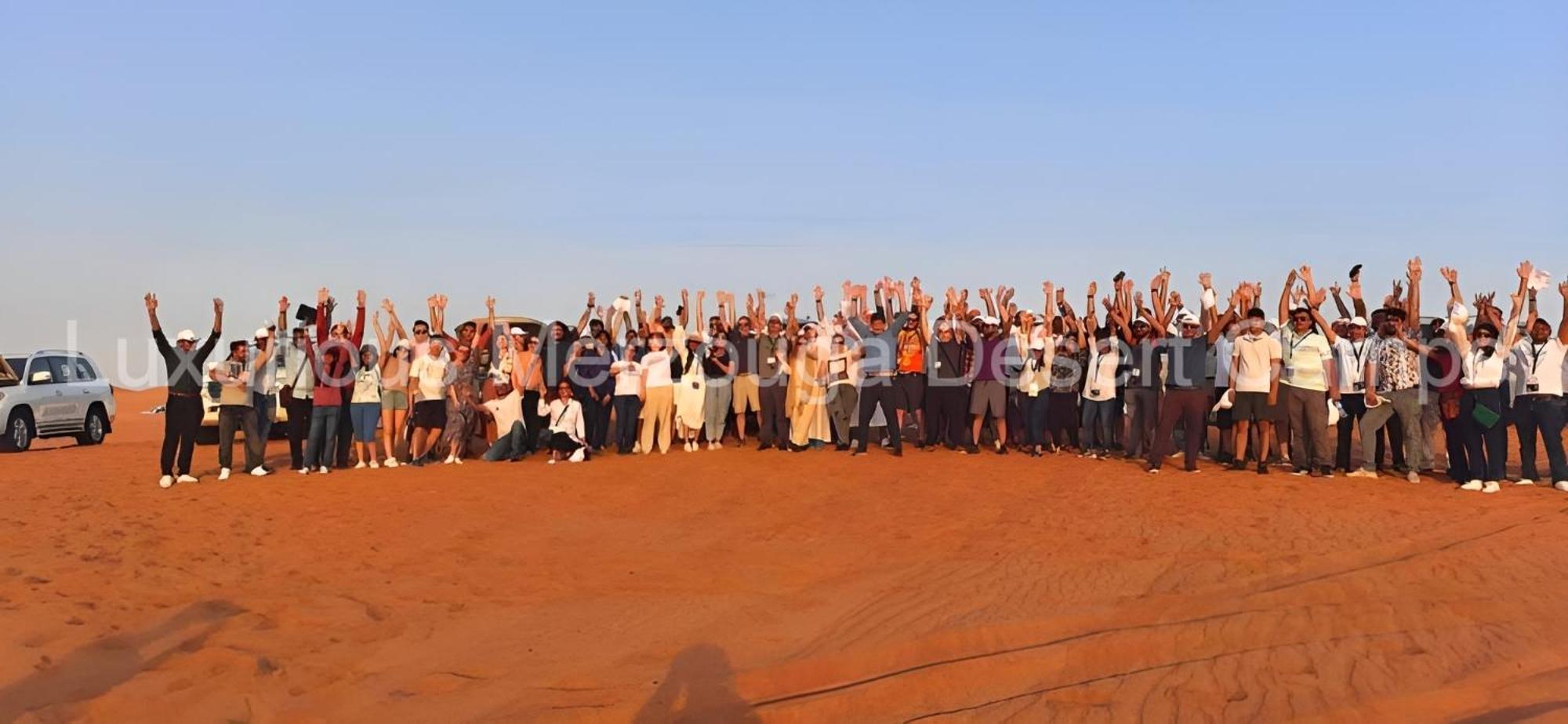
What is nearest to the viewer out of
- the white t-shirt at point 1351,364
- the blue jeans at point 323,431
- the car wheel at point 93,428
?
the white t-shirt at point 1351,364

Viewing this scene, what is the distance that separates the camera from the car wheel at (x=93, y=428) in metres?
22.6

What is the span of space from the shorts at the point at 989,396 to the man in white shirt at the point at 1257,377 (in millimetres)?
3185

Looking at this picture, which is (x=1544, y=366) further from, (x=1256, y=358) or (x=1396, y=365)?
(x=1256, y=358)

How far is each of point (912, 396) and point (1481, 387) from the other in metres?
6.79

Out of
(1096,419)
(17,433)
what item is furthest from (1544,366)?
(17,433)

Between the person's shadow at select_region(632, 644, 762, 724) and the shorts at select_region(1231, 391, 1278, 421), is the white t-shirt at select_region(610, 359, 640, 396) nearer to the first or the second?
the shorts at select_region(1231, 391, 1278, 421)

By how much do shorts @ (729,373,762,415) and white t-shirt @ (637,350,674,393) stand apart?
121 centimetres

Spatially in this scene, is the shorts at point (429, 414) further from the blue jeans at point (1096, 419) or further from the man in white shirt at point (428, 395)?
the blue jeans at point (1096, 419)

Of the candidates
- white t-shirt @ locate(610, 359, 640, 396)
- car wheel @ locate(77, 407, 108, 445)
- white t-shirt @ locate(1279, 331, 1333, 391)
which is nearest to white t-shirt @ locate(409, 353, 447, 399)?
white t-shirt @ locate(610, 359, 640, 396)

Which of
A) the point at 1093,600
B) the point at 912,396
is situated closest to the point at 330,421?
the point at 912,396

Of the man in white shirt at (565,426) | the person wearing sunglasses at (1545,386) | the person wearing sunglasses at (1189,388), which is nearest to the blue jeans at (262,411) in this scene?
the man in white shirt at (565,426)

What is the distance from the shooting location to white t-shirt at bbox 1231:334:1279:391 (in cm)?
1402

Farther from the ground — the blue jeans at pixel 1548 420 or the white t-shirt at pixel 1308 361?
the white t-shirt at pixel 1308 361

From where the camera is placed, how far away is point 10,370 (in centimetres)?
2066
